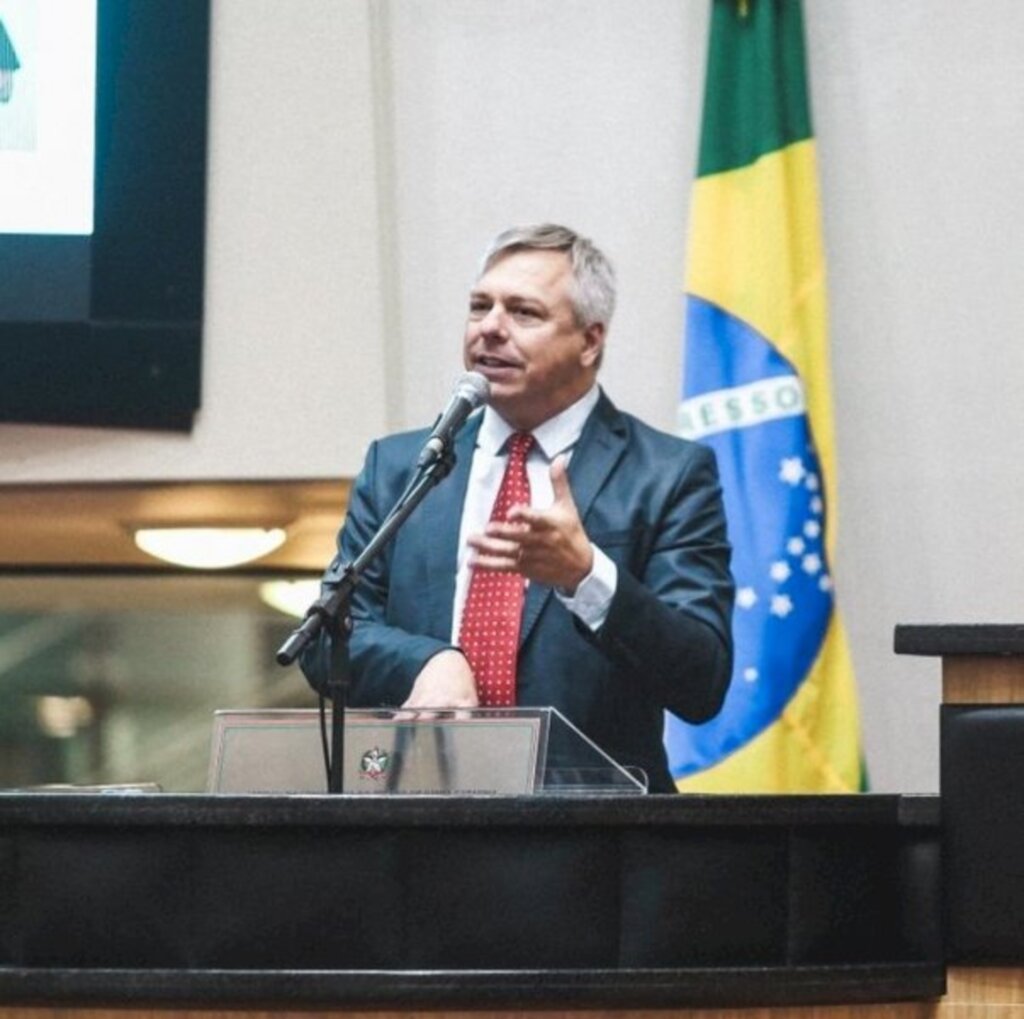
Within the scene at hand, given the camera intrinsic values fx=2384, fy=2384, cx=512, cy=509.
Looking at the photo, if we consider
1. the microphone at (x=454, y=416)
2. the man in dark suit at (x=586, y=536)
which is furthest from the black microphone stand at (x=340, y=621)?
the man in dark suit at (x=586, y=536)

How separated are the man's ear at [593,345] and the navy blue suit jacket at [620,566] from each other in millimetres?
61

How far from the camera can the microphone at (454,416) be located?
2699mm

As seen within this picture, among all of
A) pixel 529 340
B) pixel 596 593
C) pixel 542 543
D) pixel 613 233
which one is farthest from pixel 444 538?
pixel 613 233

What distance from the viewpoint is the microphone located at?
8.86 ft

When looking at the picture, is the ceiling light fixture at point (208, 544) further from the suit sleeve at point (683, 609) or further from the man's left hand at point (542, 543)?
the man's left hand at point (542, 543)

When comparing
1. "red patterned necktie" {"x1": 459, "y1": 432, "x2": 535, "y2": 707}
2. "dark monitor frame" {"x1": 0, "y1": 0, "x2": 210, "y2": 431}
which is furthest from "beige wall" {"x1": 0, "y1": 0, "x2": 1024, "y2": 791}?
"red patterned necktie" {"x1": 459, "y1": 432, "x2": 535, "y2": 707}

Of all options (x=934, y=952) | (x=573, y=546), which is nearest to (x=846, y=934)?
(x=934, y=952)

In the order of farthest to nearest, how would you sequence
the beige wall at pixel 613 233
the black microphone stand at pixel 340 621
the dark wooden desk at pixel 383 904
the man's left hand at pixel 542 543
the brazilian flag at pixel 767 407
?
the beige wall at pixel 613 233 < the brazilian flag at pixel 767 407 < the man's left hand at pixel 542 543 < the black microphone stand at pixel 340 621 < the dark wooden desk at pixel 383 904

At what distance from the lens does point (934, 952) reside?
2602mm

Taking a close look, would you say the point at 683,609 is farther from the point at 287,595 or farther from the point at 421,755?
the point at 287,595

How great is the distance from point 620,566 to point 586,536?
10 centimetres

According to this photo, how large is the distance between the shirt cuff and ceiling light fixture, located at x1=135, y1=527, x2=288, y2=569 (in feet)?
11.5

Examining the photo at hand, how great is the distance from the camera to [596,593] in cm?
291

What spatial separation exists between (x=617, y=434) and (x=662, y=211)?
245 centimetres
